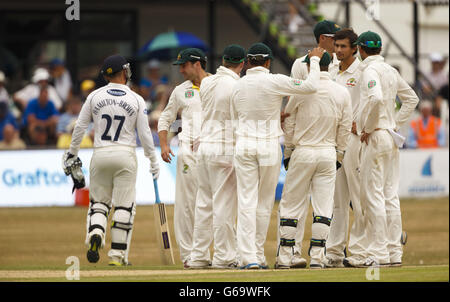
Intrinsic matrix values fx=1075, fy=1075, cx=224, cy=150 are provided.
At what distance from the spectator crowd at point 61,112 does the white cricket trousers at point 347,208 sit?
10.5 metres

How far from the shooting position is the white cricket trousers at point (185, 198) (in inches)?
516

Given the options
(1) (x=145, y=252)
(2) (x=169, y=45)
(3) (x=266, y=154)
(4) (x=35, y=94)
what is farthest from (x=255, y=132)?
(2) (x=169, y=45)

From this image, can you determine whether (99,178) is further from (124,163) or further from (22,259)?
(22,259)

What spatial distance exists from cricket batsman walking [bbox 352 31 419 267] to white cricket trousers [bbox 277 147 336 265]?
0.70 meters

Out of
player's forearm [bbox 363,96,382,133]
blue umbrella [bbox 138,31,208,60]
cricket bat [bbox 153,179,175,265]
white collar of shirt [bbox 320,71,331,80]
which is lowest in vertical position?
cricket bat [bbox 153,179,175,265]

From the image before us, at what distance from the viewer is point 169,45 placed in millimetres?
26641

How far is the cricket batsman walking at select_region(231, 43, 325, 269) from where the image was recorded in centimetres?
1159

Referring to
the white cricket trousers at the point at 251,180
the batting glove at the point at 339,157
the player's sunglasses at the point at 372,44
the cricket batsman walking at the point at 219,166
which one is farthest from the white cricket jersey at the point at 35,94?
the white cricket trousers at the point at 251,180

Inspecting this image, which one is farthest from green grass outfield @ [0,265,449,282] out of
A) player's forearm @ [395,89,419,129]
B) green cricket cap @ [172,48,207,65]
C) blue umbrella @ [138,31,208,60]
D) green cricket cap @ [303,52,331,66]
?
blue umbrella @ [138,31,208,60]

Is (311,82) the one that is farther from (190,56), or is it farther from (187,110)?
(187,110)

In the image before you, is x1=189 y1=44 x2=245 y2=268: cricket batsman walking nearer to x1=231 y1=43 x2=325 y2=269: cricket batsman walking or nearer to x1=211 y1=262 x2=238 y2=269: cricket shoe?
x1=211 y1=262 x2=238 y2=269: cricket shoe

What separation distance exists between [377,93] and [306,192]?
140cm

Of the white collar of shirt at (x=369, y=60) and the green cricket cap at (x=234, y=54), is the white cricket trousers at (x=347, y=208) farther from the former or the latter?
the green cricket cap at (x=234, y=54)

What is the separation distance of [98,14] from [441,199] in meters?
11.7
